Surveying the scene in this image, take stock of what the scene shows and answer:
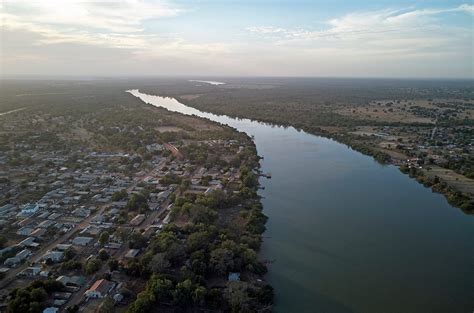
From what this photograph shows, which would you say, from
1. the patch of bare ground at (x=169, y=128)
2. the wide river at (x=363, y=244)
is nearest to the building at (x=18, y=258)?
the wide river at (x=363, y=244)

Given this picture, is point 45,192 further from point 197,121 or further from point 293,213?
point 197,121

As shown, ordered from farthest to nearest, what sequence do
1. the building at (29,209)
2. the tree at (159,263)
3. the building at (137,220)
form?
the building at (29,209)
the building at (137,220)
the tree at (159,263)

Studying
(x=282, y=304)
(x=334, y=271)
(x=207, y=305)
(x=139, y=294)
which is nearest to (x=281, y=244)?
(x=334, y=271)

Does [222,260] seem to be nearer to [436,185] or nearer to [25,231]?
[25,231]

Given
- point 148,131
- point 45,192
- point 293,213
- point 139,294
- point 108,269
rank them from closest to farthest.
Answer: point 139,294 → point 108,269 → point 293,213 → point 45,192 → point 148,131

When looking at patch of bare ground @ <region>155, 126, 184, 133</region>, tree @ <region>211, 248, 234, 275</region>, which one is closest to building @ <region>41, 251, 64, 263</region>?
tree @ <region>211, 248, 234, 275</region>

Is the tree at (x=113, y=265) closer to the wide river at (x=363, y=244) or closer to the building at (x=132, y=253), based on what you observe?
the building at (x=132, y=253)

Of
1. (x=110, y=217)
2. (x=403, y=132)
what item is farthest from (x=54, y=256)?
(x=403, y=132)
